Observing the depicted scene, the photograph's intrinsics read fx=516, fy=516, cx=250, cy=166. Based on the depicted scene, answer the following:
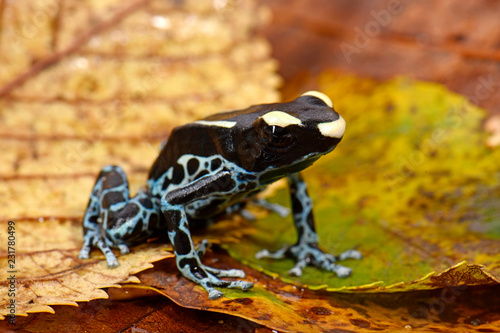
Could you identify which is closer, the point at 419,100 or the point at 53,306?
the point at 53,306

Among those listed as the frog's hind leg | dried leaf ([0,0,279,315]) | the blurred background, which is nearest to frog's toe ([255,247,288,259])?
dried leaf ([0,0,279,315])

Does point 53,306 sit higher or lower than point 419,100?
lower

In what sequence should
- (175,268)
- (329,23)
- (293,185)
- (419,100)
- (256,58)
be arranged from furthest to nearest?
(329,23) < (256,58) < (419,100) < (293,185) < (175,268)

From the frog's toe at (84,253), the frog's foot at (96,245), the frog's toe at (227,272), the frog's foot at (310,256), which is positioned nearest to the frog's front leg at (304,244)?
the frog's foot at (310,256)

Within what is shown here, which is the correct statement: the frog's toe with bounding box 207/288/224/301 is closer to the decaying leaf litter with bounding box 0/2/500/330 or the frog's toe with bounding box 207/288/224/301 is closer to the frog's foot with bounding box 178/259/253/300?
the frog's foot with bounding box 178/259/253/300

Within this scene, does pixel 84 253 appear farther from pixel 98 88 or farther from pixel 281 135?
pixel 98 88

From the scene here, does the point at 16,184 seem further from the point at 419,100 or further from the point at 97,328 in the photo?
the point at 419,100

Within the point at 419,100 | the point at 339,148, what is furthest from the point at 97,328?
the point at 419,100
